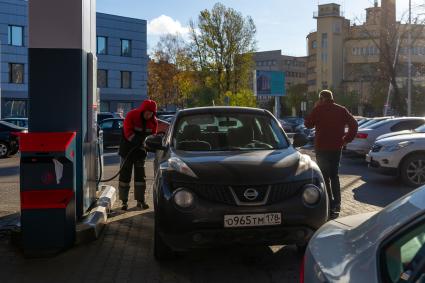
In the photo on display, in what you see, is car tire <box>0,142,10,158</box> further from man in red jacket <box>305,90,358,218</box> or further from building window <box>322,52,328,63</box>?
building window <box>322,52,328,63</box>

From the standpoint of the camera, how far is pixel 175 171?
5.43 meters

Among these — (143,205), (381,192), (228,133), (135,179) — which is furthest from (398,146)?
(228,133)

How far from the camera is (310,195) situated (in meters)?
5.29

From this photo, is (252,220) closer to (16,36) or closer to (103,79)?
(16,36)

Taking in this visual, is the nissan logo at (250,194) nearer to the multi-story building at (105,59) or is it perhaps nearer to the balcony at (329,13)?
the multi-story building at (105,59)

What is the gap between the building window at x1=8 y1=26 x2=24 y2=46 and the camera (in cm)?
4769


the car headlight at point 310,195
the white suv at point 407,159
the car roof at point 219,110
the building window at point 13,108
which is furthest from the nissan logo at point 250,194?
the building window at point 13,108

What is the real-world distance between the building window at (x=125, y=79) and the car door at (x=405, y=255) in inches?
2202

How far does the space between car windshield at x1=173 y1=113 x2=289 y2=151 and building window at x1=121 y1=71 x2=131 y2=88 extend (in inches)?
2007

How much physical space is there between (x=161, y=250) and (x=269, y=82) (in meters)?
44.4

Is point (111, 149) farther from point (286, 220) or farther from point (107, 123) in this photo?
point (286, 220)

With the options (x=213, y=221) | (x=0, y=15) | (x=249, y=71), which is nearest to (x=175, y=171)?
(x=213, y=221)

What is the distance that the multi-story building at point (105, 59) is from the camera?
47344mm

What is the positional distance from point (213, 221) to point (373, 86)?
72.7 m
